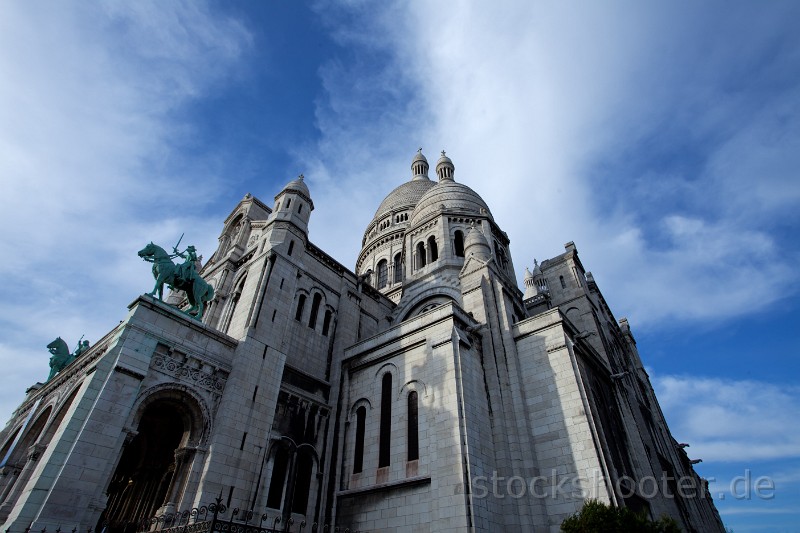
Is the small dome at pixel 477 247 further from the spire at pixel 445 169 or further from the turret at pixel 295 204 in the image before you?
the spire at pixel 445 169

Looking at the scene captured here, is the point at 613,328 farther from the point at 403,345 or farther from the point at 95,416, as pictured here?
the point at 95,416

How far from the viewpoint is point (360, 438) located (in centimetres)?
2002

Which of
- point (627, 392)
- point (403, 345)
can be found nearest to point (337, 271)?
point (403, 345)

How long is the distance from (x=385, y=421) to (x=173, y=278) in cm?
1126

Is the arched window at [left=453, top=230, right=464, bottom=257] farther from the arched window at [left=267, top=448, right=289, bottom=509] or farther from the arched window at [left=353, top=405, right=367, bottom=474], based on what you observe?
the arched window at [left=267, top=448, right=289, bottom=509]

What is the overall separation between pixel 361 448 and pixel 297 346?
19.3 feet

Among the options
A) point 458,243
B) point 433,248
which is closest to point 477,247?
point 458,243

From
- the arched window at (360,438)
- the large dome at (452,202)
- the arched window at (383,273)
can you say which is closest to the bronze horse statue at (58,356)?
the arched window at (360,438)

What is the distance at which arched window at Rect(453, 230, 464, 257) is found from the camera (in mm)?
31125

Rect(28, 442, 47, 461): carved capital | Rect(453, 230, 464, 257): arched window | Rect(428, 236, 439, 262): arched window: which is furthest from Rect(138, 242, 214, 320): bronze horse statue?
Rect(453, 230, 464, 257): arched window

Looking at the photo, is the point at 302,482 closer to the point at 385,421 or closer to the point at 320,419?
the point at 320,419

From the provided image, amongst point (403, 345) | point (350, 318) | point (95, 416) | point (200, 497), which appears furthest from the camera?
point (350, 318)

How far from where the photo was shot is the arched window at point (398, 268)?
3631 cm

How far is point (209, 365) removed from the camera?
17.5 metres
